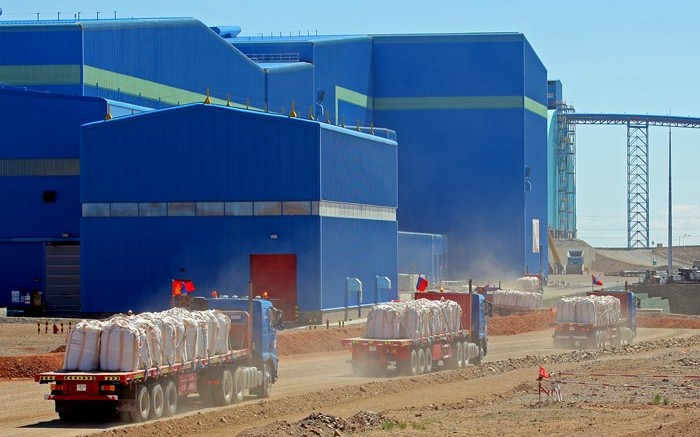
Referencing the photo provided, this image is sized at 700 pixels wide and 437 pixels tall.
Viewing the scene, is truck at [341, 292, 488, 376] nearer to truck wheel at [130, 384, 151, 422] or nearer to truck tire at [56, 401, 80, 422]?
truck wheel at [130, 384, 151, 422]

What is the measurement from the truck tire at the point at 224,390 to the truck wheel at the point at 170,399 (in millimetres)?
2526

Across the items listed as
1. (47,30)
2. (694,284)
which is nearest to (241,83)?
(47,30)

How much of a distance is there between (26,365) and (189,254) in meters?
23.4

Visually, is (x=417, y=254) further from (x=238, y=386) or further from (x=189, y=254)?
(x=238, y=386)

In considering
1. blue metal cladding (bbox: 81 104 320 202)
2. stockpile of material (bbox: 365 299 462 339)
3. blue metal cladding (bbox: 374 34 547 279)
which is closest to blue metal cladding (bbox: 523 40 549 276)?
blue metal cladding (bbox: 374 34 547 279)

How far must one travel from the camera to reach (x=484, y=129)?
11712 cm

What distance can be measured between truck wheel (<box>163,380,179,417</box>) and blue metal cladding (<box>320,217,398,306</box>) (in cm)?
3563

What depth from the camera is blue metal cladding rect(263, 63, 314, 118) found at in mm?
99500

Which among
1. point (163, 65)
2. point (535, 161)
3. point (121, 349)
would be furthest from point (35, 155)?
point (535, 161)

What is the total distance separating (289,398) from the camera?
3850 cm

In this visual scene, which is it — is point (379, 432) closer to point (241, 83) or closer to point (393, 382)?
point (393, 382)

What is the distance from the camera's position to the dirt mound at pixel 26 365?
45.9m

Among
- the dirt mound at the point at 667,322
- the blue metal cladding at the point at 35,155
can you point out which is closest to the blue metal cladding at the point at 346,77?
the dirt mound at the point at 667,322

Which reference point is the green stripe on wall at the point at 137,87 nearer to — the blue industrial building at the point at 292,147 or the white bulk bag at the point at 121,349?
the blue industrial building at the point at 292,147
